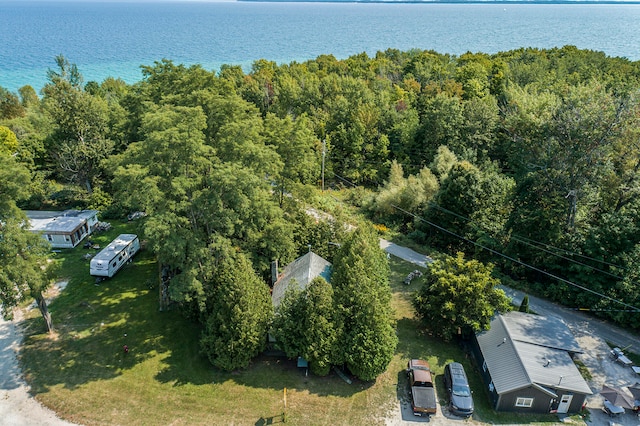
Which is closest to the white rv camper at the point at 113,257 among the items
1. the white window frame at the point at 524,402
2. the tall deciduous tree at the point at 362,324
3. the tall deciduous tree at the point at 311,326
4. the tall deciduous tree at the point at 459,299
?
the tall deciduous tree at the point at 311,326

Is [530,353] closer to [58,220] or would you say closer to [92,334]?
[92,334]

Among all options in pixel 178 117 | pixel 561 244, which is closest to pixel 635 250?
pixel 561 244

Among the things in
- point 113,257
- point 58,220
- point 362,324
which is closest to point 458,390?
point 362,324

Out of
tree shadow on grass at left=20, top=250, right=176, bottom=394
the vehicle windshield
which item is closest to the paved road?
the vehicle windshield

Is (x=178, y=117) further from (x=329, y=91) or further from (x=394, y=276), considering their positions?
(x=329, y=91)

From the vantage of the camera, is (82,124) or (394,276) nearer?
(394,276)

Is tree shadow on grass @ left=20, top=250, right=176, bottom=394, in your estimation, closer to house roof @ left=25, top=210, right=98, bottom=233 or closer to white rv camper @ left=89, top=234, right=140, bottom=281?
white rv camper @ left=89, top=234, right=140, bottom=281

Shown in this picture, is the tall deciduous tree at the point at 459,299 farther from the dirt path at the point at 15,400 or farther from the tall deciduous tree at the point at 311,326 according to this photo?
the dirt path at the point at 15,400
